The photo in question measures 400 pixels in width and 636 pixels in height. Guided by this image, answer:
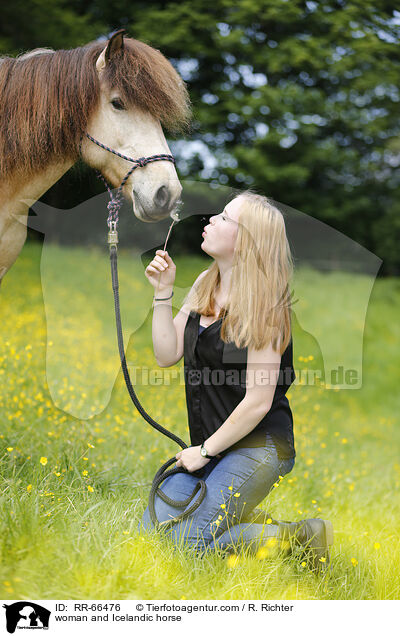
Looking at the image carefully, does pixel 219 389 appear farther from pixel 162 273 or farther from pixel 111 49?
pixel 111 49

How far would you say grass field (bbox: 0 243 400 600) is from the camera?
1.72 meters

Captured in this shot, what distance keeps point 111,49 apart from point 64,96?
256 mm

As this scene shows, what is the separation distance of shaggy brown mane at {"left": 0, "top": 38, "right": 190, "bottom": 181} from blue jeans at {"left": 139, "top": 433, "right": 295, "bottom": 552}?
4.45 ft

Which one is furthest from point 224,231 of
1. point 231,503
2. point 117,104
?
point 231,503

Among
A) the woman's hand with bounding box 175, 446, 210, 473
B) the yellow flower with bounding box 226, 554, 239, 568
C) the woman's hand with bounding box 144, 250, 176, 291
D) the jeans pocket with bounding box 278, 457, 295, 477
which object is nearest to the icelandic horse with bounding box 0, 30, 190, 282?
the woman's hand with bounding box 144, 250, 176, 291

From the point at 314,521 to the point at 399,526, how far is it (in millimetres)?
1199

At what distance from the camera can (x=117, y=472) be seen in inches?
105

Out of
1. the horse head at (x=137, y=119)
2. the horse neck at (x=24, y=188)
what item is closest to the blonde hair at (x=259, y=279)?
the horse head at (x=137, y=119)

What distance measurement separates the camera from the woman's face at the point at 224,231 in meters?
1.94

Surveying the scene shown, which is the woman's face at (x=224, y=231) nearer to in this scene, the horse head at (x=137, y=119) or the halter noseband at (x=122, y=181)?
the horse head at (x=137, y=119)

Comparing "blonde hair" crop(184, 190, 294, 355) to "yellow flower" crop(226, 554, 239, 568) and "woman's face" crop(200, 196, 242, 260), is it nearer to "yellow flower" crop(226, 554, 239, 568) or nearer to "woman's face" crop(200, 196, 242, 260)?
"woman's face" crop(200, 196, 242, 260)
